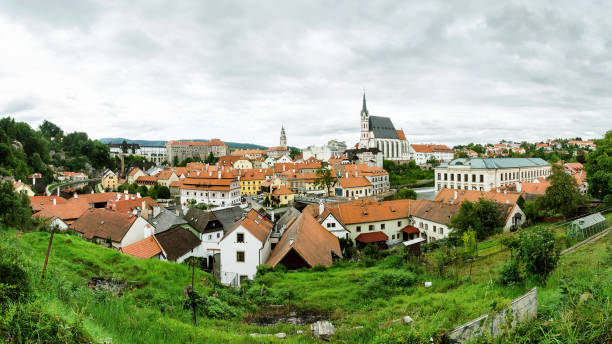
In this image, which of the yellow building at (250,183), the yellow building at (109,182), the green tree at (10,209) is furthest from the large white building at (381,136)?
the green tree at (10,209)

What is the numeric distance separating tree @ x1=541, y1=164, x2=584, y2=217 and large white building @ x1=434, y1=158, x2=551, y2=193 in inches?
1442

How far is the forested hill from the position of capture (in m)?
56.7

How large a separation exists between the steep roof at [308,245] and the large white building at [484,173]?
46.5 metres

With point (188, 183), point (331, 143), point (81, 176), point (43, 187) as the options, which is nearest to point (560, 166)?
point (188, 183)

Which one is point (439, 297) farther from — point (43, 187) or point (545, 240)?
point (43, 187)

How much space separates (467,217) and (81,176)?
93.6 meters

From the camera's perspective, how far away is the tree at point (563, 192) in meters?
23.8

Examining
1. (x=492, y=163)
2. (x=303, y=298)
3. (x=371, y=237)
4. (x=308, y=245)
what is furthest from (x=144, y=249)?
(x=492, y=163)

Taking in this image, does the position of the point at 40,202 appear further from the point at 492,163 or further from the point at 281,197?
the point at 492,163

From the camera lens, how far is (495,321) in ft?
17.8

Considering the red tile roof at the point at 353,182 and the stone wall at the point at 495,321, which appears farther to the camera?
the red tile roof at the point at 353,182

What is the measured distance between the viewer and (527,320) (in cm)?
537

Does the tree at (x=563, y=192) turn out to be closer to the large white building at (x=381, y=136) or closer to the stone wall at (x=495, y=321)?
the stone wall at (x=495, y=321)

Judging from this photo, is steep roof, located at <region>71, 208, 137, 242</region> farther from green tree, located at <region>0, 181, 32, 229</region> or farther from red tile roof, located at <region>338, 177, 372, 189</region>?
red tile roof, located at <region>338, 177, 372, 189</region>
